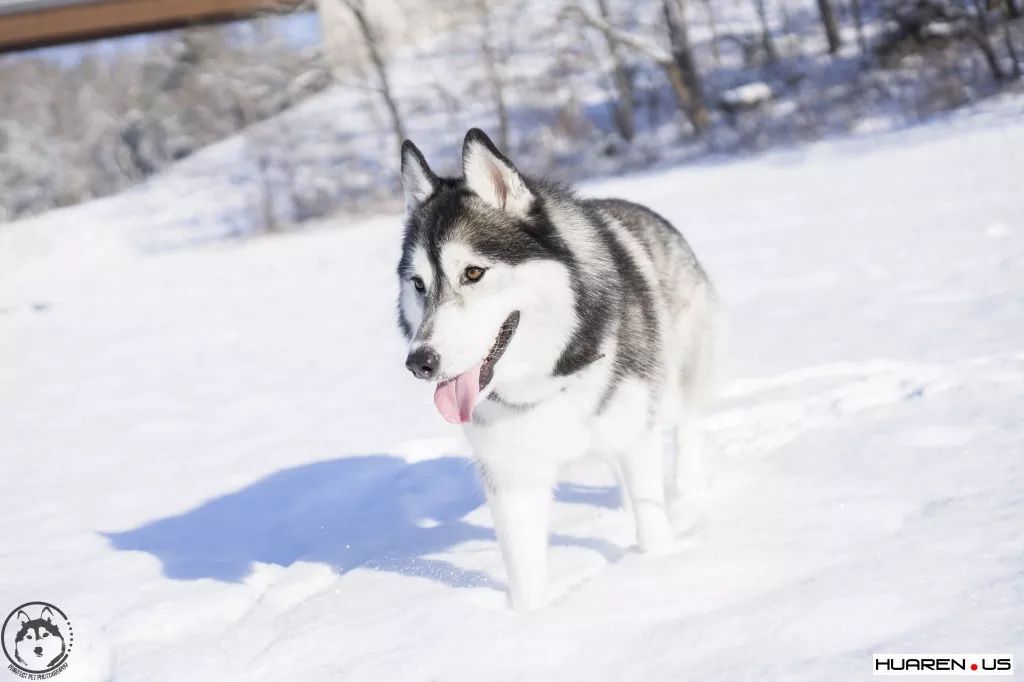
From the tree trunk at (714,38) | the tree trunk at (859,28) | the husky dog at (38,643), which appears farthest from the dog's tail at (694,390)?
the tree trunk at (714,38)

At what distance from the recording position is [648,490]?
9.85 feet

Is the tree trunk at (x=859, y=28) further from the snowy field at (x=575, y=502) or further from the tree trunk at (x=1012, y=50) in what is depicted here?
the snowy field at (x=575, y=502)

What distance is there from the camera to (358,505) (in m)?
4.21

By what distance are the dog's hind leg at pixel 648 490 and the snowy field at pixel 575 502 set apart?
0.33ft

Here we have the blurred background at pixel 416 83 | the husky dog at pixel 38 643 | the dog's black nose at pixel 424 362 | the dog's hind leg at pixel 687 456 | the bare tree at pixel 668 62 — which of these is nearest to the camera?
the dog's black nose at pixel 424 362

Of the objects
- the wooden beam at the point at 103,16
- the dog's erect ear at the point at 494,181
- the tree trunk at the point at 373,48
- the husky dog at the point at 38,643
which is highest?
the wooden beam at the point at 103,16

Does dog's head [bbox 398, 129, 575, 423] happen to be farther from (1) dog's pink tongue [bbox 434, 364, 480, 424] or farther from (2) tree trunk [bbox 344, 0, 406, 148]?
(2) tree trunk [bbox 344, 0, 406, 148]

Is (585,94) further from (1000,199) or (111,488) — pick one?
(111,488)

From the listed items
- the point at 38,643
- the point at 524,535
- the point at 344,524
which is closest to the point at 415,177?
the point at 524,535

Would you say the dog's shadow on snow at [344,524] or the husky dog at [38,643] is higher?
the husky dog at [38,643]

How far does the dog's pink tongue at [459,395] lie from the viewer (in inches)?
99.8

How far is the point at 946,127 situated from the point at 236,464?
12.2 m

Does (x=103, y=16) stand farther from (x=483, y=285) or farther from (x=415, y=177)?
(x=483, y=285)

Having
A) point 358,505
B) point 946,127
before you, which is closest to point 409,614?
point 358,505
